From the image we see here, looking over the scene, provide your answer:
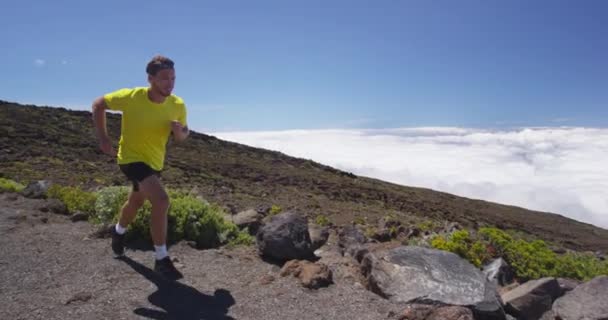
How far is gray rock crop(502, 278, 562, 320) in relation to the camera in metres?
4.69

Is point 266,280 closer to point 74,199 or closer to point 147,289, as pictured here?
point 147,289

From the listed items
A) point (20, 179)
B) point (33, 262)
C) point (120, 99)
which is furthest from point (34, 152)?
point (120, 99)

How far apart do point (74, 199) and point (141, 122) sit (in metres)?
4.06

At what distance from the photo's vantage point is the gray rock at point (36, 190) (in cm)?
833

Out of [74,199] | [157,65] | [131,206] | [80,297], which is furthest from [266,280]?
[74,199]

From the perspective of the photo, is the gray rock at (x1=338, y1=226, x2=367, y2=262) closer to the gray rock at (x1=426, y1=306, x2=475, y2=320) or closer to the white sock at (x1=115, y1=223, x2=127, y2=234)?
the gray rock at (x1=426, y1=306, x2=475, y2=320)

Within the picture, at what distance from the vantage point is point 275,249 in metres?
5.55

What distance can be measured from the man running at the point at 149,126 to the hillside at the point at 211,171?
19.3 ft

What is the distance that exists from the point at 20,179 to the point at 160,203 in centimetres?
928

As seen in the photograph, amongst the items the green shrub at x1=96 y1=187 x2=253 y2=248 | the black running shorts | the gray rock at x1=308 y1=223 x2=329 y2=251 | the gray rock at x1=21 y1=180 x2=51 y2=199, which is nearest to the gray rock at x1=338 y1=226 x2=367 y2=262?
the gray rock at x1=308 y1=223 x2=329 y2=251

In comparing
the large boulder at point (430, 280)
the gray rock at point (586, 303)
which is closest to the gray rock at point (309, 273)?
the large boulder at point (430, 280)

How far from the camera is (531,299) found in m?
4.75

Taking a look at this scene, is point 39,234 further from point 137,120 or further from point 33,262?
point 137,120

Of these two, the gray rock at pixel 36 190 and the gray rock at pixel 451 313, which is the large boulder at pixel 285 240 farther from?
the gray rock at pixel 36 190
